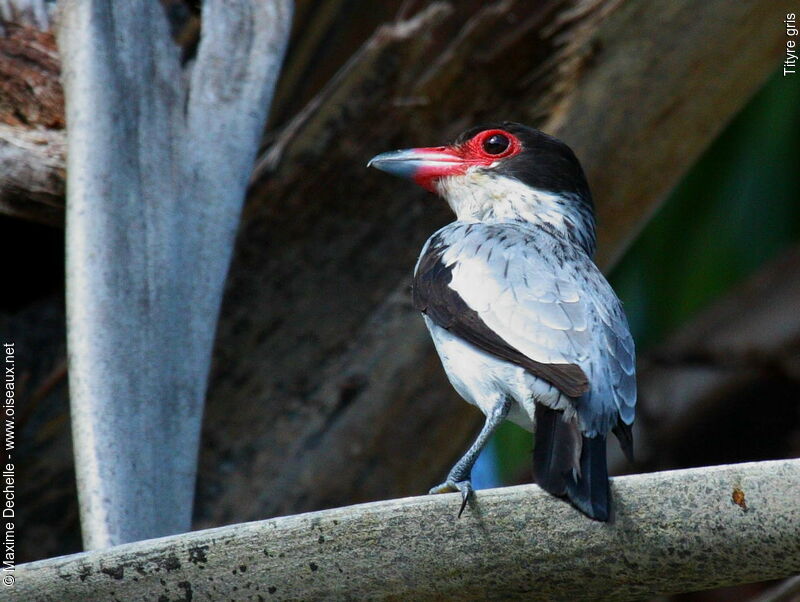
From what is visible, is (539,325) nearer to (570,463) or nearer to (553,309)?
(553,309)

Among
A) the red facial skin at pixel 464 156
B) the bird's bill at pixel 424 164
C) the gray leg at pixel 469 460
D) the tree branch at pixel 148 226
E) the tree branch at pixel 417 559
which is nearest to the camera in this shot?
the tree branch at pixel 417 559

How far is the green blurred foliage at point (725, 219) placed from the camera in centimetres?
519

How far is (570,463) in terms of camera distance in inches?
81.9

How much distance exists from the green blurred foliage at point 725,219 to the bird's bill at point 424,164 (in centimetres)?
210

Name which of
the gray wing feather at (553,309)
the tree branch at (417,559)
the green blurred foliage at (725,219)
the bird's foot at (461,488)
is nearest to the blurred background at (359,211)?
the gray wing feather at (553,309)

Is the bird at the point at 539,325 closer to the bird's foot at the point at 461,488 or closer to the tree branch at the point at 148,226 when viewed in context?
the bird's foot at the point at 461,488

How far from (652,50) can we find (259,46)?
1.43 m

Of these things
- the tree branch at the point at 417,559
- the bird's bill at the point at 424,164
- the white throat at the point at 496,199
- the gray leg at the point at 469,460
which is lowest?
the tree branch at the point at 417,559

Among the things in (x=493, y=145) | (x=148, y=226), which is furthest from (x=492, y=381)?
(x=493, y=145)

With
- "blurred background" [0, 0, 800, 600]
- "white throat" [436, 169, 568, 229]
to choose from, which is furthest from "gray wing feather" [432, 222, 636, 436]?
"blurred background" [0, 0, 800, 600]

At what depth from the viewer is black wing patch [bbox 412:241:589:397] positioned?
233cm

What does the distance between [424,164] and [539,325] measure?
1098mm

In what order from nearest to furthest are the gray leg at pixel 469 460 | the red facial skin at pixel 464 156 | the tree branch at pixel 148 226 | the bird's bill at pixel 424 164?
the gray leg at pixel 469 460 → the tree branch at pixel 148 226 → the bird's bill at pixel 424 164 → the red facial skin at pixel 464 156

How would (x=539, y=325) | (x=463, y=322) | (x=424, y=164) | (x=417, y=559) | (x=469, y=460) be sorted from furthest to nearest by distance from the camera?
1. (x=424, y=164)
2. (x=463, y=322)
3. (x=539, y=325)
4. (x=469, y=460)
5. (x=417, y=559)
